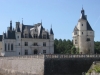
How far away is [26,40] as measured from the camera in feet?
224

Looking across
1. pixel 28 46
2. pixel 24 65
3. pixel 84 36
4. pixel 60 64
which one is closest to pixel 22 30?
pixel 28 46

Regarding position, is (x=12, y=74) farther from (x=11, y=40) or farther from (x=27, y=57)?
(x=11, y=40)

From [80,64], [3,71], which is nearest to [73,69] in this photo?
[80,64]

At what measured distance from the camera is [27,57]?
44.6m

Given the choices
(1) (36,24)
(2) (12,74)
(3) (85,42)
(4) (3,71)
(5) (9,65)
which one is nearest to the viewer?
(2) (12,74)

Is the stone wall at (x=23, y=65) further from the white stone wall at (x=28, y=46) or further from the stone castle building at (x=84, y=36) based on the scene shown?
the stone castle building at (x=84, y=36)

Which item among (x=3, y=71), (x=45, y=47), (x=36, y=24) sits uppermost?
(x=36, y=24)

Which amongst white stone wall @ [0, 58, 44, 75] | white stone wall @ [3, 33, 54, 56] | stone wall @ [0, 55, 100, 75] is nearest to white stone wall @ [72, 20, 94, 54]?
white stone wall @ [3, 33, 54, 56]

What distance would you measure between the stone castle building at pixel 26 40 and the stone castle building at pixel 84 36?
6967mm

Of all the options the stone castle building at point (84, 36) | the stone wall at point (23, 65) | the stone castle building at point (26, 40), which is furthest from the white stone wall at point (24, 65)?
the stone castle building at point (84, 36)

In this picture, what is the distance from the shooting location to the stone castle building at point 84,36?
66.4m

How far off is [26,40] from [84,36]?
14873 mm

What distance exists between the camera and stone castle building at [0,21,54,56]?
221ft

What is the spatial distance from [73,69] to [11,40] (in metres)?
32.0
